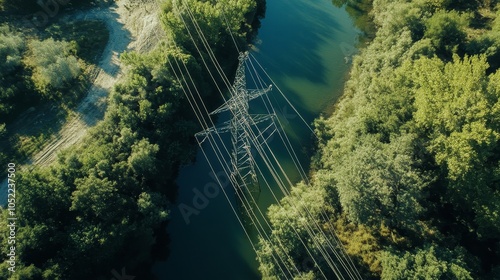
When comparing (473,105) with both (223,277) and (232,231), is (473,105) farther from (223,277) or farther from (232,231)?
(223,277)

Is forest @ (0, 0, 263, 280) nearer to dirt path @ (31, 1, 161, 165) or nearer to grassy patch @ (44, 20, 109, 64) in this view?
grassy patch @ (44, 20, 109, 64)

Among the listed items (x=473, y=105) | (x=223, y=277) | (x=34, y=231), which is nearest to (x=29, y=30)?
(x=34, y=231)

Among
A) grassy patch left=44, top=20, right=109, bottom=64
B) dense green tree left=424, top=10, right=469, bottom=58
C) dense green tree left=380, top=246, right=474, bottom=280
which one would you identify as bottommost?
grassy patch left=44, top=20, right=109, bottom=64

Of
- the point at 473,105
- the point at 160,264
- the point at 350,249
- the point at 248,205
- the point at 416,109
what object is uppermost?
the point at 473,105

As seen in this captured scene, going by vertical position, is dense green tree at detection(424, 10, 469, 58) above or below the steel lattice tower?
above

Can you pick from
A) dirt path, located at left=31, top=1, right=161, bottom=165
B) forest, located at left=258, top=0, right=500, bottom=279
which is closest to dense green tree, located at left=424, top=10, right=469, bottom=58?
forest, located at left=258, top=0, right=500, bottom=279

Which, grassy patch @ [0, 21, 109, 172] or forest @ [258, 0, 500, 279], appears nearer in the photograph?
forest @ [258, 0, 500, 279]

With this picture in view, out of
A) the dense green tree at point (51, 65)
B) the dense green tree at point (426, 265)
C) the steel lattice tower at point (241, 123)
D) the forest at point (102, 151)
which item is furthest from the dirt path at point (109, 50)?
the dense green tree at point (426, 265)
